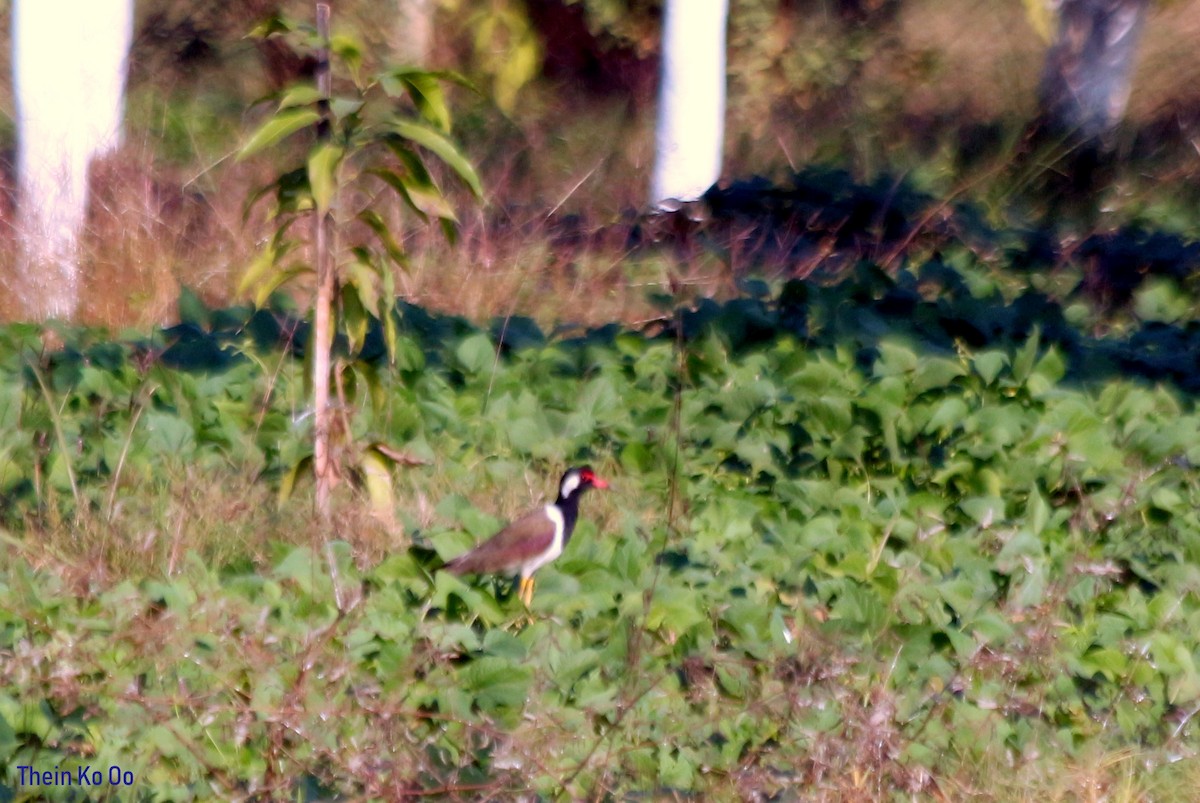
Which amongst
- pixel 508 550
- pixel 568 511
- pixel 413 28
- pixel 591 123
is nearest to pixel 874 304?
pixel 568 511

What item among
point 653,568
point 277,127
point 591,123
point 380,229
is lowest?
point 591,123

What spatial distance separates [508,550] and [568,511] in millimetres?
343

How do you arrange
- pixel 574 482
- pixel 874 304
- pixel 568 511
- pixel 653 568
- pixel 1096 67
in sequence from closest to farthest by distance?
pixel 653 568, pixel 568 511, pixel 574 482, pixel 874 304, pixel 1096 67

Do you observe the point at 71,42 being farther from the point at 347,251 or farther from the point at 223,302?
the point at 347,251

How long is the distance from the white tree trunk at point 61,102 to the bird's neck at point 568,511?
11.5 ft

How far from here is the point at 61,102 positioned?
23.8ft

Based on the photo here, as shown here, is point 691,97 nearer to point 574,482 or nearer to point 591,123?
point 591,123

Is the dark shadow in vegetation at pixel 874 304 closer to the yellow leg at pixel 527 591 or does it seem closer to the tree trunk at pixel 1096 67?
the yellow leg at pixel 527 591

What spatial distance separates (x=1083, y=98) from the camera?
10.4m

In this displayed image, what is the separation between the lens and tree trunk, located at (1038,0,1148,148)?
10.4 meters

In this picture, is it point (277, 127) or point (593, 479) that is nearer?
point (277, 127)

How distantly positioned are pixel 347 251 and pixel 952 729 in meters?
2.16

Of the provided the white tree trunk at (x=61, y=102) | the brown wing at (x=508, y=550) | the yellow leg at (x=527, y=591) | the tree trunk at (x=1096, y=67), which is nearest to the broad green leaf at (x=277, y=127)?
the brown wing at (x=508, y=550)

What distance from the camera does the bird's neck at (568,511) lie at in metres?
4.22
